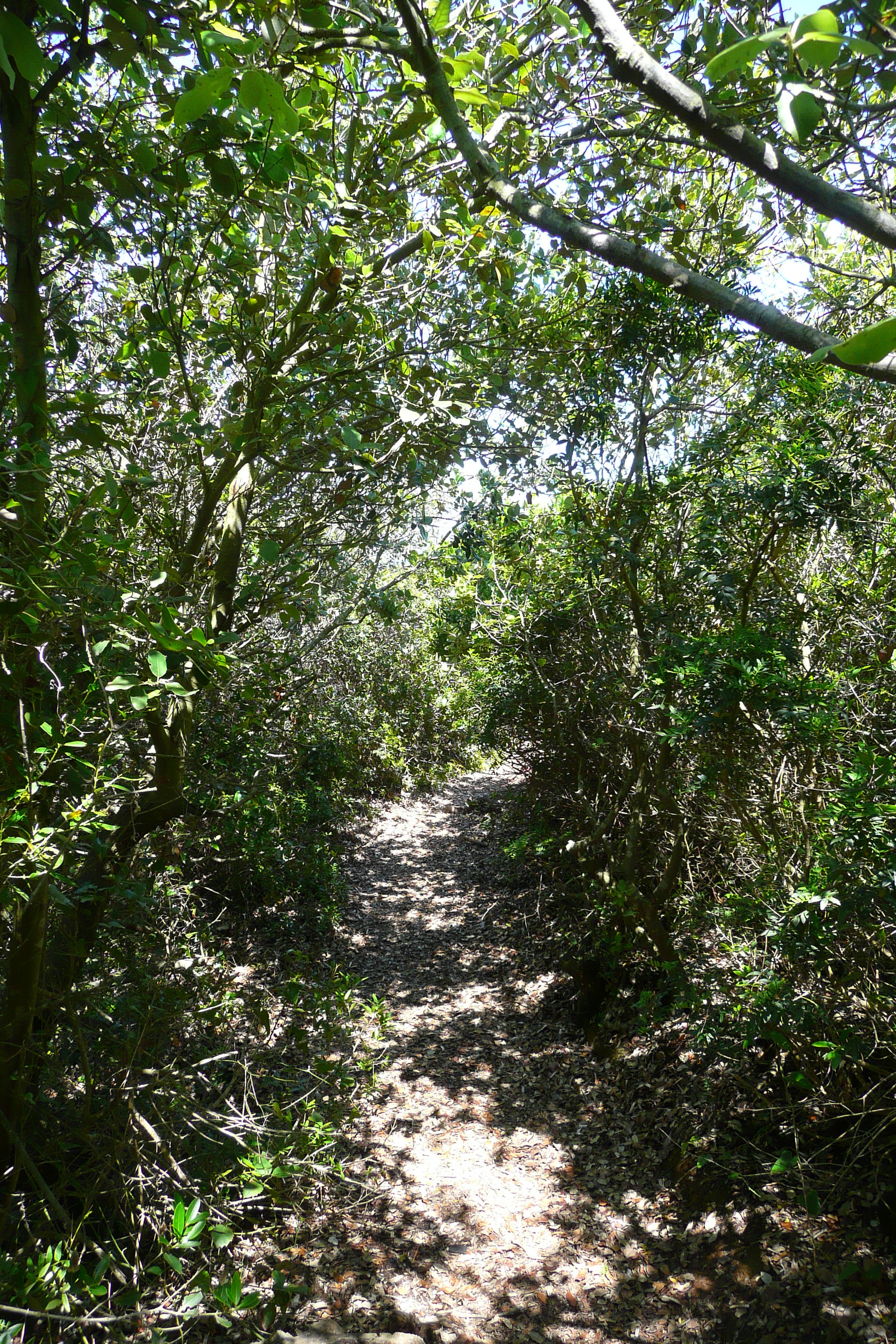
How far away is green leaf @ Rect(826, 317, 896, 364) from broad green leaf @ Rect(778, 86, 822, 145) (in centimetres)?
35

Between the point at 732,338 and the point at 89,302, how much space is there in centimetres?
467

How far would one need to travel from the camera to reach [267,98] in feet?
3.50

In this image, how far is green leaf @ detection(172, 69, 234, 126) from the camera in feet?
3.29

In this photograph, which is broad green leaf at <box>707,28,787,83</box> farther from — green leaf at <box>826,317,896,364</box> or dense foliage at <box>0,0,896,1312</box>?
green leaf at <box>826,317,896,364</box>

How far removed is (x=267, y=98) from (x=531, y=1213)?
196 inches

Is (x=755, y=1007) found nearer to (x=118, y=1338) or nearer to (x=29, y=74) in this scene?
(x=118, y=1338)

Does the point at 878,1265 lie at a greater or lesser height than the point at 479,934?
greater

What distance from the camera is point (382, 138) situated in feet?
12.0

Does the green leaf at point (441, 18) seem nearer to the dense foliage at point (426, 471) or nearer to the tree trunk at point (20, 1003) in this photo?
the dense foliage at point (426, 471)

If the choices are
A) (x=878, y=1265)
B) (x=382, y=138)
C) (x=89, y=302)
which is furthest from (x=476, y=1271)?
(x=89, y=302)

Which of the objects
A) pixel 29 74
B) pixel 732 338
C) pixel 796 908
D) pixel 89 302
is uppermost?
pixel 89 302

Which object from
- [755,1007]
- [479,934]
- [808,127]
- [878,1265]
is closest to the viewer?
[808,127]

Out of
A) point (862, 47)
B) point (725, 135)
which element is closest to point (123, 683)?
point (725, 135)

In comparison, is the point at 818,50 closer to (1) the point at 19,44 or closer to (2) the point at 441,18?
(1) the point at 19,44
